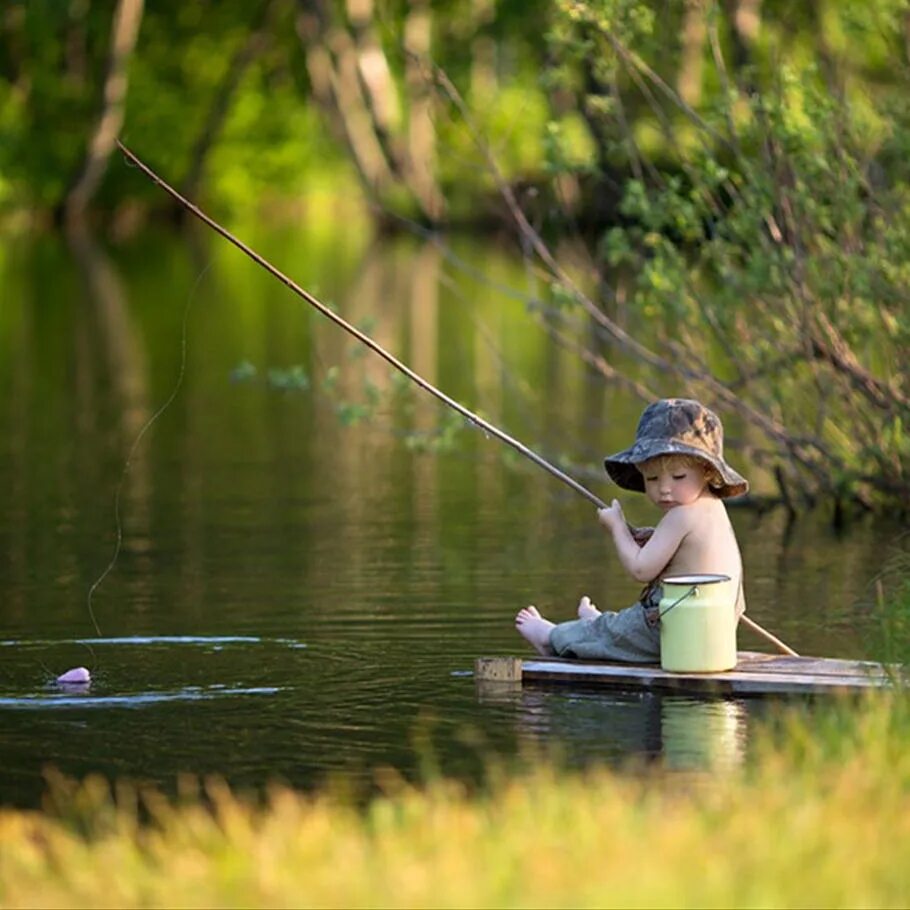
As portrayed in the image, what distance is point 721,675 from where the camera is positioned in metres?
8.43

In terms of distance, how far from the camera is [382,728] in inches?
318

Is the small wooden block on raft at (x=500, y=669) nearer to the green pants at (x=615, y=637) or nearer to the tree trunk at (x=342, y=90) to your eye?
the green pants at (x=615, y=637)

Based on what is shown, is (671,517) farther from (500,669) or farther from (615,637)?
(500,669)

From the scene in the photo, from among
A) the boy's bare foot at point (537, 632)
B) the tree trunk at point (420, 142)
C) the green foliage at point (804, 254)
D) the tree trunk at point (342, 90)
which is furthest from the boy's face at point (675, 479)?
the tree trunk at point (342, 90)

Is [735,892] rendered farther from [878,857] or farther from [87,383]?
[87,383]

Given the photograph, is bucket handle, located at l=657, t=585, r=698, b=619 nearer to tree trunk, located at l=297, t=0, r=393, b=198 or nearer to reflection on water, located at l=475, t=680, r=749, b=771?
reflection on water, located at l=475, t=680, r=749, b=771

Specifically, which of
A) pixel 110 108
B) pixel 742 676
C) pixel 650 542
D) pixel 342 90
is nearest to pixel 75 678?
pixel 650 542

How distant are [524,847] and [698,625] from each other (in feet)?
9.15

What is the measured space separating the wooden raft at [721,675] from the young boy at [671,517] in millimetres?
118

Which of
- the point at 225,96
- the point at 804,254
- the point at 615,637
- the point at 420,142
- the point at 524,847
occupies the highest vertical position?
the point at 225,96

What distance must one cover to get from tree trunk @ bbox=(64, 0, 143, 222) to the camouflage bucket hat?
149 feet

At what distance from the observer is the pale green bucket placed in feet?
27.6

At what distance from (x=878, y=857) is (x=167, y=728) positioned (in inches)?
117

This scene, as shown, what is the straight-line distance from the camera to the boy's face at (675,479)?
8.70 m
